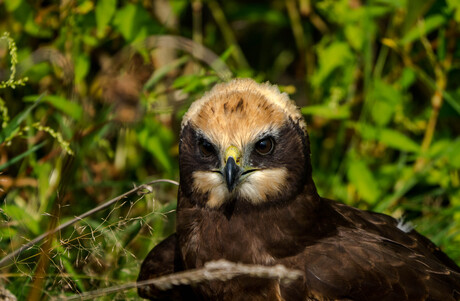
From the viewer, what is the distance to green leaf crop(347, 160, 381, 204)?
13.7 ft

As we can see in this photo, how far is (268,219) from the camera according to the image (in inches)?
111

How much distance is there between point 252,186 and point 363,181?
1.70 meters

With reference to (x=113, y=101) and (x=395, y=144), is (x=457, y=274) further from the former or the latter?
(x=113, y=101)

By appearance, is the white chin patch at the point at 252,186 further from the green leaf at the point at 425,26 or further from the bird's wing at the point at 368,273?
the green leaf at the point at 425,26

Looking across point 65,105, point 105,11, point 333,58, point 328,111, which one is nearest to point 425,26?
point 333,58

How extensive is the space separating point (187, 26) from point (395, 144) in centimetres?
232

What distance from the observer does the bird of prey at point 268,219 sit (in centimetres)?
270

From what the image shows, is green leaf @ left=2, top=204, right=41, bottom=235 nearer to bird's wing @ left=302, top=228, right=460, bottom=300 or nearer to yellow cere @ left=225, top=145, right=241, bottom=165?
yellow cere @ left=225, top=145, right=241, bottom=165

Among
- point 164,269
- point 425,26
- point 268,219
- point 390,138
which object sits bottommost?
point 164,269

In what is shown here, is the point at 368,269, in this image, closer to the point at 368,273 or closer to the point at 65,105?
the point at 368,273

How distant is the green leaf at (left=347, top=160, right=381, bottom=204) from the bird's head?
4.65 ft

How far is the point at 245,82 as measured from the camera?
294 cm

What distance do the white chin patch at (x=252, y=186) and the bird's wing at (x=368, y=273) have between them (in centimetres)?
29

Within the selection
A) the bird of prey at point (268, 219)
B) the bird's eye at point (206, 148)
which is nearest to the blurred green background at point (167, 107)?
the bird of prey at point (268, 219)
